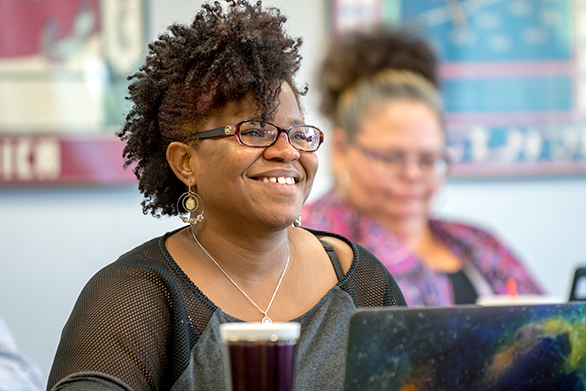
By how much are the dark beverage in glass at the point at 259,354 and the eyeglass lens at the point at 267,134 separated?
20.3 inches

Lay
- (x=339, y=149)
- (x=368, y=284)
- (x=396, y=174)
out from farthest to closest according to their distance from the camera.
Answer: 1. (x=339, y=149)
2. (x=396, y=174)
3. (x=368, y=284)

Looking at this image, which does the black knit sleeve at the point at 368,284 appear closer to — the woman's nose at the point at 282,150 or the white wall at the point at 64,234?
the woman's nose at the point at 282,150

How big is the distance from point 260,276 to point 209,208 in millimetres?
156

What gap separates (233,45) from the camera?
1191 millimetres

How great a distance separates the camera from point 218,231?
4.05 ft

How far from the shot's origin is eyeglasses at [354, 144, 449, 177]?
8.64 feet

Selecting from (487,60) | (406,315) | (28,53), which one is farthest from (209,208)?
(487,60)

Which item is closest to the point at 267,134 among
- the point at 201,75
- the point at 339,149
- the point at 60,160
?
the point at 201,75

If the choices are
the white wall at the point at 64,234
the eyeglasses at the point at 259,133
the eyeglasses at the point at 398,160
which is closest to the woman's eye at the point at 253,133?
the eyeglasses at the point at 259,133

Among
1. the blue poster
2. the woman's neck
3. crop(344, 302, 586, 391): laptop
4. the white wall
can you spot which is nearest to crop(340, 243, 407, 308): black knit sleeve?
the woman's neck

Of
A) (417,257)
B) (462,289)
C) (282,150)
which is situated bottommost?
(462,289)

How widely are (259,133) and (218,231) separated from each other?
0.66ft

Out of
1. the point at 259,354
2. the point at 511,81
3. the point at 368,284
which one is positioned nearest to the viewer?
the point at 259,354

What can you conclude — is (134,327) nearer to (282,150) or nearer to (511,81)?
(282,150)
